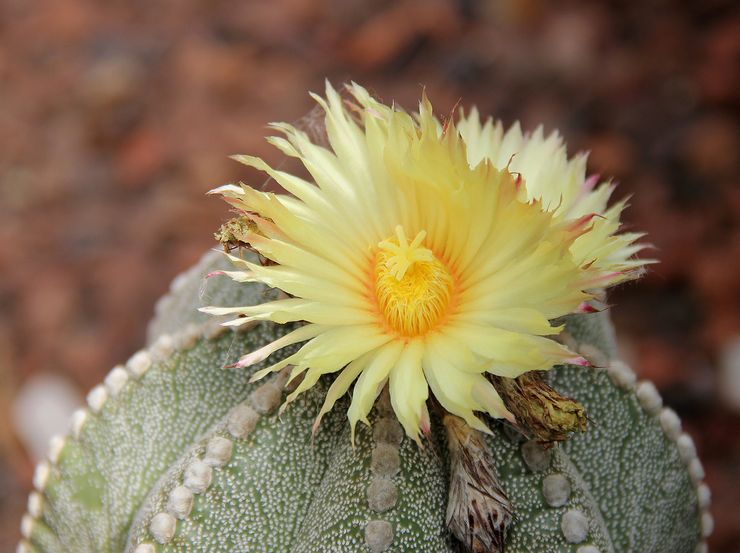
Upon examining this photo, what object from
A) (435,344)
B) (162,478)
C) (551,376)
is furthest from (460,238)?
(162,478)

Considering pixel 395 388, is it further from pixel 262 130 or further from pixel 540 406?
pixel 262 130

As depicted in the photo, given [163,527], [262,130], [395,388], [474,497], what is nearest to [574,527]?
[474,497]

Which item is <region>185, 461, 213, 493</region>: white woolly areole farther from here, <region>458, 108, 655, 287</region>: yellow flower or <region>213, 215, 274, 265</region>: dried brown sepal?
<region>458, 108, 655, 287</region>: yellow flower

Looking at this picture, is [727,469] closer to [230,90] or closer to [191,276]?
[191,276]

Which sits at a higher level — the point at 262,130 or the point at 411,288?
the point at 262,130

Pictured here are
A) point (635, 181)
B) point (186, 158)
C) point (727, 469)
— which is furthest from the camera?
point (186, 158)

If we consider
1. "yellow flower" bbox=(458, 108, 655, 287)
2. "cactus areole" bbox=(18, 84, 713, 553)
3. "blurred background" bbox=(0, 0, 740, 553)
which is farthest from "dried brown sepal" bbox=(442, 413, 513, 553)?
"blurred background" bbox=(0, 0, 740, 553)
